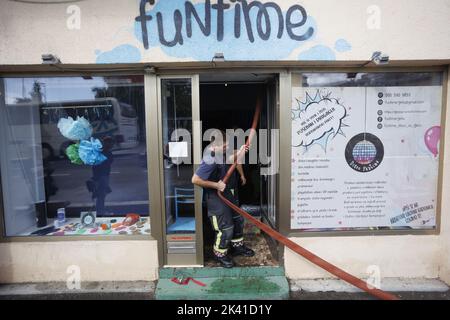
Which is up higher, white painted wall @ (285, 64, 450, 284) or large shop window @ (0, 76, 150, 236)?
large shop window @ (0, 76, 150, 236)

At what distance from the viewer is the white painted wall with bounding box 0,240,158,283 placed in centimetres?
327

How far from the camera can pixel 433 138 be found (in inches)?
128

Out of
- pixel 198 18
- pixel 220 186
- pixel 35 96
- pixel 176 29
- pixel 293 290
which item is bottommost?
pixel 293 290

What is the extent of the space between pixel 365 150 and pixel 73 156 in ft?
12.2

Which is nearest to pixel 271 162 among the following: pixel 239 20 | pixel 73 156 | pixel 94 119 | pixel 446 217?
pixel 239 20

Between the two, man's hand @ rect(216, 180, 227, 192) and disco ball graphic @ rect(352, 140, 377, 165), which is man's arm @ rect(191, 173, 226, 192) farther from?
disco ball graphic @ rect(352, 140, 377, 165)

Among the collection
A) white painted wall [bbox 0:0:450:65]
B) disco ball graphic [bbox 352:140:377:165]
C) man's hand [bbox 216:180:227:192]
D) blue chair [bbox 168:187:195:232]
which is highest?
white painted wall [bbox 0:0:450:65]

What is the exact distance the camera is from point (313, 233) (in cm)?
328

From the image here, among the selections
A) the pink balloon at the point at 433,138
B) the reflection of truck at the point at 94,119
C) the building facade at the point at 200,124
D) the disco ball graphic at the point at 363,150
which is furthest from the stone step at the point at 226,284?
the pink balloon at the point at 433,138

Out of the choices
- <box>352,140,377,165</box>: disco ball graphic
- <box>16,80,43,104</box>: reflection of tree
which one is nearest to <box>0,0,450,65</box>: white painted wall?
<box>16,80,43,104</box>: reflection of tree

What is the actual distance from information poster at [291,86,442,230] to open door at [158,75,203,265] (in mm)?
1183

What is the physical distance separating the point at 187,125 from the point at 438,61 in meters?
2.94

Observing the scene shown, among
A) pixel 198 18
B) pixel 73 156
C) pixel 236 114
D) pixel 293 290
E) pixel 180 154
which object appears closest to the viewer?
pixel 198 18

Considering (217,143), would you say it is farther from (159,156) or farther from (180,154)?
(159,156)
